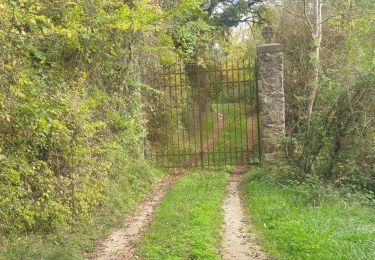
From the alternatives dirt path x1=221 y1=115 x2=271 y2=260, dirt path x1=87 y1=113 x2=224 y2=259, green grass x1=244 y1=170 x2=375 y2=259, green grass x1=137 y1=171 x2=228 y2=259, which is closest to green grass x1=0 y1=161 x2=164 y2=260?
dirt path x1=87 y1=113 x2=224 y2=259

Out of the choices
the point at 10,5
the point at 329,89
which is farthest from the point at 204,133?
the point at 10,5

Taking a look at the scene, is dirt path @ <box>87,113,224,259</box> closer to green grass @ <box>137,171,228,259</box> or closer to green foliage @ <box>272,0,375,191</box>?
green grass @ <box>137,171,228,259</box>

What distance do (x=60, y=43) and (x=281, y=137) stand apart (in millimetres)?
5202

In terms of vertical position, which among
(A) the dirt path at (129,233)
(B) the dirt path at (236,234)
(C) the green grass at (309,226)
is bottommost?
(A) the dirt path at (129,233)

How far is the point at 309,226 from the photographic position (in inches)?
210

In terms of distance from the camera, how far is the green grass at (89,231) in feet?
16.6

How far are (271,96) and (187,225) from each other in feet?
16.4

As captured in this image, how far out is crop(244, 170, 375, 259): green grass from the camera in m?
4.45

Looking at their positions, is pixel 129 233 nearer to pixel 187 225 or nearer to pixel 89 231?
pixel 89 231

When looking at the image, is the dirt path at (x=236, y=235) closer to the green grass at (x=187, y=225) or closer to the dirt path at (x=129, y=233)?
the green grass at (x=187, y=225)

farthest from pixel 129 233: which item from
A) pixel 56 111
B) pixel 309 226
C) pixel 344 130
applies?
pixel 344 130

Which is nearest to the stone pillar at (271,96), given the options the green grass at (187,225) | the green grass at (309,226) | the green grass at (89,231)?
the green grass at (187,225)

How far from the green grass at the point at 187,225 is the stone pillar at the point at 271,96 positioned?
1725mm

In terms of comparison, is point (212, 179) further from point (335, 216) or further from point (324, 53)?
point (324, 53)
